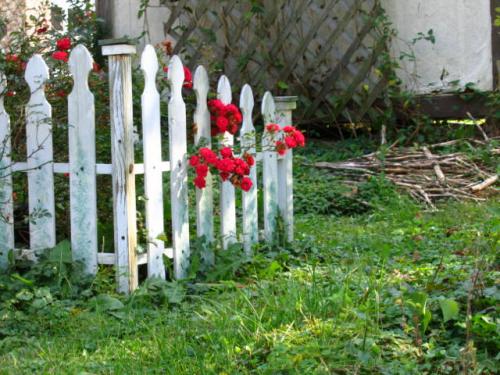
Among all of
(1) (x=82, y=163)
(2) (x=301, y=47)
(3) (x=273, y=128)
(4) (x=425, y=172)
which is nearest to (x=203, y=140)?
(3) (x=273, y=128)

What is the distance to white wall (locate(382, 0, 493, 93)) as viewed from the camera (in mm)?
9266

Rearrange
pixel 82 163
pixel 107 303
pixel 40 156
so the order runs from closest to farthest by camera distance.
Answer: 1. pixel 107 303
2. pixel 82 163
3. pixel 40 156

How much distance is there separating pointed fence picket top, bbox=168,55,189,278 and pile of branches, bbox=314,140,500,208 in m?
2.98

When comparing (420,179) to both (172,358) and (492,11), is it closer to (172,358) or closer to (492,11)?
(492,11)

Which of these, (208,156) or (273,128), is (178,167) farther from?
(273,128)

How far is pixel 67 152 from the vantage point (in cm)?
496

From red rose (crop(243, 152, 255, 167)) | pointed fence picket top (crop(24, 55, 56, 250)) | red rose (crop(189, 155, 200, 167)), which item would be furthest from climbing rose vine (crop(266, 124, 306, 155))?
pointed fence picket top (crop(24, 55, 56, 250))

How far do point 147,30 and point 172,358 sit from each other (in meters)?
8.42

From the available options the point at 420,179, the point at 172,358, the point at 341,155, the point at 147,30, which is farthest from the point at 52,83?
the point at 147,30

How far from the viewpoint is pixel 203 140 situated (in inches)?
192

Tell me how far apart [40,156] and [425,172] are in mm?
4257

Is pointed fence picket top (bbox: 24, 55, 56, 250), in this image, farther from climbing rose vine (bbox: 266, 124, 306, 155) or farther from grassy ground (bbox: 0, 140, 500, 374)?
climbing rose vine (bbox: 266, 124, 306, 155)

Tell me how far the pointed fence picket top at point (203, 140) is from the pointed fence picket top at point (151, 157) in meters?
0.33

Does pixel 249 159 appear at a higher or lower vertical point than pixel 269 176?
higher
